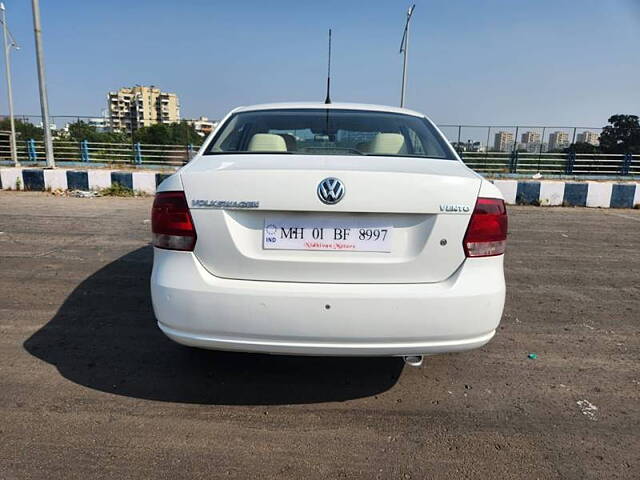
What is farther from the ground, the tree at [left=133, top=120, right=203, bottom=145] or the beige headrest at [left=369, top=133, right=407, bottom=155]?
the tree at [left=133, top=120, right=203, bottom=145]

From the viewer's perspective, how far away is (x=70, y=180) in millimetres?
10680

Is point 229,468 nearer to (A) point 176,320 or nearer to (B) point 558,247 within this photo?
(A) point 176,320

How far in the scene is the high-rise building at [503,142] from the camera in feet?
77.9

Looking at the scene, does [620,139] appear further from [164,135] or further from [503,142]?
[164,135]

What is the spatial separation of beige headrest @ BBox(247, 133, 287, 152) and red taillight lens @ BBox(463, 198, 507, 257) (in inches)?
45.0

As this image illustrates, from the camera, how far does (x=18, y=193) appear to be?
405 inches

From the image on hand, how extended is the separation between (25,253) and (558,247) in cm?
669

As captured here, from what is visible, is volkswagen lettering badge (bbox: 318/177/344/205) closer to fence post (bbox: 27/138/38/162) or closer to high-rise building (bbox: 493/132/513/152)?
fence post (bbox: 27/138/38/162)

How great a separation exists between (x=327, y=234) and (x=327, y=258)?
0.11 metres

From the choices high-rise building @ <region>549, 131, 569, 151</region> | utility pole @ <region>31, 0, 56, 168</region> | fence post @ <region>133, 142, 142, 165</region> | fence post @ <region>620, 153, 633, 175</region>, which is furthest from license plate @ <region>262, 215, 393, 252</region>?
fence post @ <region>620, 153, 633, 175</region>

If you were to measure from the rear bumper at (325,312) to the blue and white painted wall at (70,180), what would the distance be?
9230mm

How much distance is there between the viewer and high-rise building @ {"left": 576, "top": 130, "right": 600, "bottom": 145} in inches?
920

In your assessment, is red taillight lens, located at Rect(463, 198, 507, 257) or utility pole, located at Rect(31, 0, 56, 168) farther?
utility pole, located at Rect(31, 0, 56, 168)

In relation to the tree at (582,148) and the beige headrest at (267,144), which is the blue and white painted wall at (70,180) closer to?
the beige headrest at (267,144)
